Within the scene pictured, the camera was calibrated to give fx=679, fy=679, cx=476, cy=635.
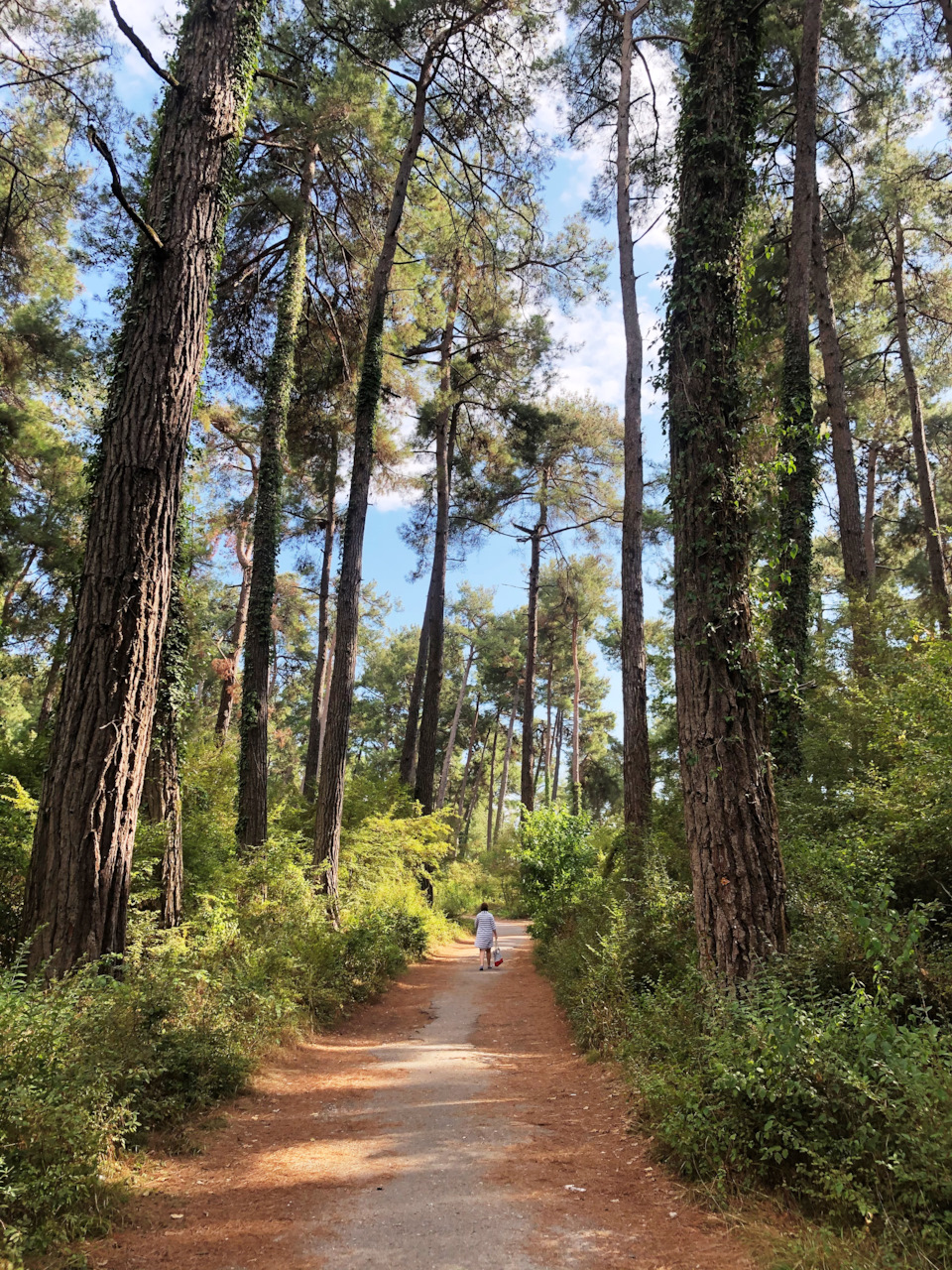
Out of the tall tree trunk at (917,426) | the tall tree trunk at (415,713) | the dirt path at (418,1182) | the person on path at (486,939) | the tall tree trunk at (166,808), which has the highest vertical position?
the tall tree trunk at (917,426)

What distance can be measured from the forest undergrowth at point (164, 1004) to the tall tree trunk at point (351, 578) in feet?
1.92

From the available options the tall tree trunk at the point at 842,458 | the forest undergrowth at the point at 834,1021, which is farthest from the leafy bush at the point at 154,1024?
the tall tree trunk at the point at 842,458

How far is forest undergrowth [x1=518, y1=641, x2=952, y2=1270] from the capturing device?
269cm

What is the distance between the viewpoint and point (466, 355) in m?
17.9

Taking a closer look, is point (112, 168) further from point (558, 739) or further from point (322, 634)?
point (558, 739)

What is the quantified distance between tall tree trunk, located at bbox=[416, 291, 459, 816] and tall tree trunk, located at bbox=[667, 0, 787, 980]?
12.0m

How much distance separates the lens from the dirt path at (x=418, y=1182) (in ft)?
9.62

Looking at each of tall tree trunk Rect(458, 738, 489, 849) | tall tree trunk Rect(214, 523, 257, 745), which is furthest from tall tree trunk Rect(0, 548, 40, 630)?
tall tree trunk Rect(458, 738, 489, 849)

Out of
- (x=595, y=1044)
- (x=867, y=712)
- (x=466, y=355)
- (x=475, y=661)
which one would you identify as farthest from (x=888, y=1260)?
(x=475, y=661)

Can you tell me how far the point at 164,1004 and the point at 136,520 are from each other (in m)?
3.42

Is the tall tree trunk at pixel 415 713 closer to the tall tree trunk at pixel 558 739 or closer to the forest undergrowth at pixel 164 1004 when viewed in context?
the forest undergrowth at pixel 164 1004

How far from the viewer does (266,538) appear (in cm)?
1049

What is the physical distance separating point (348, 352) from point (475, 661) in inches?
984

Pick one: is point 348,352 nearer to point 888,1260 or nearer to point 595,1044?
point 595,1044
